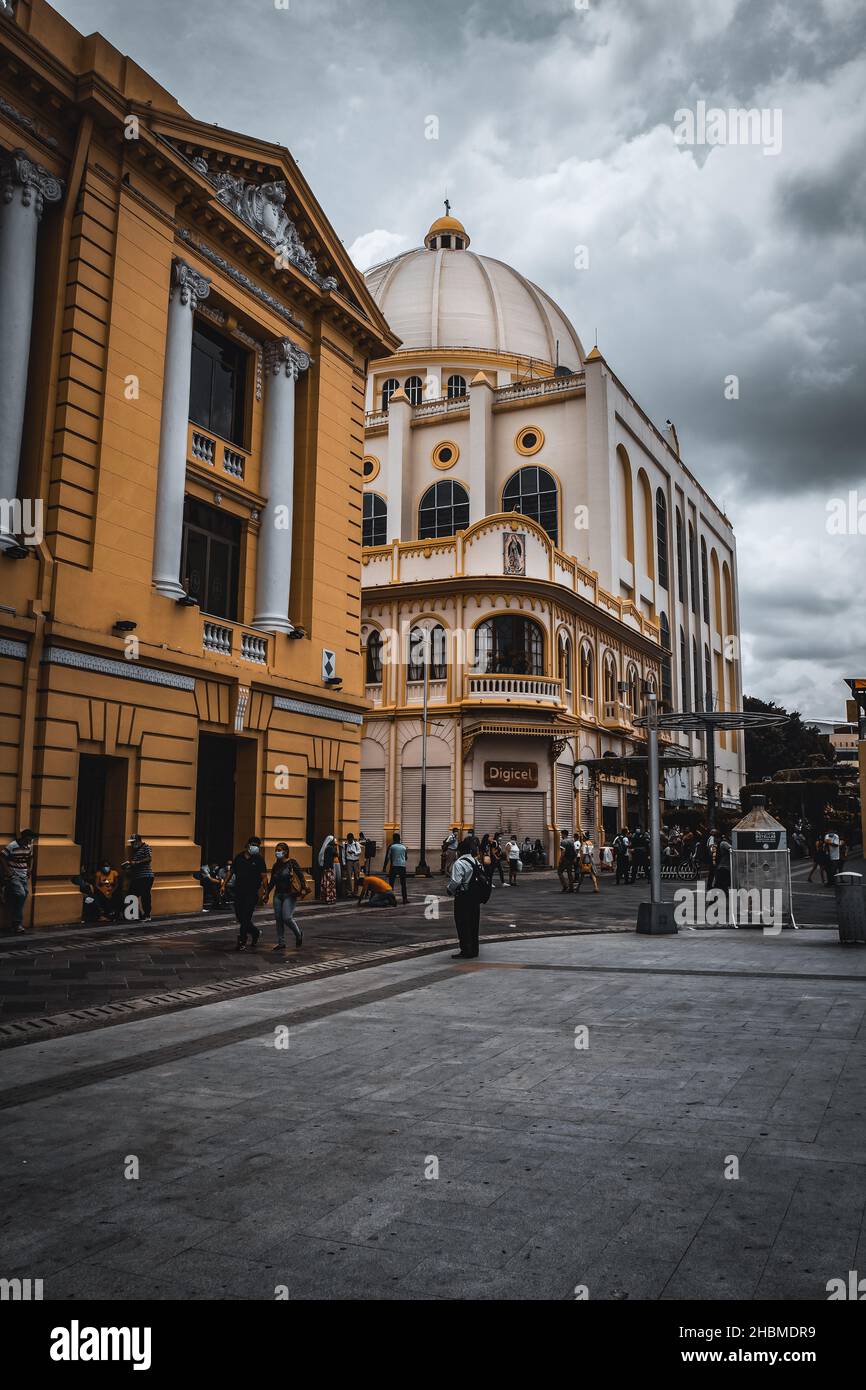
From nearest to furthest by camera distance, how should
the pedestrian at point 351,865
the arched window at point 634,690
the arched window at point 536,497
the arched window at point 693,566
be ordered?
the pedestrian at point 351,865
the arched window at point 634,690
the arched window at point 536,497
the arched window at point 693,566

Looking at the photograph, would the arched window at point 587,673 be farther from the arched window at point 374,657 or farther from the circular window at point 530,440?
the circular window at point 530,440

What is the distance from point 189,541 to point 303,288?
7.08m

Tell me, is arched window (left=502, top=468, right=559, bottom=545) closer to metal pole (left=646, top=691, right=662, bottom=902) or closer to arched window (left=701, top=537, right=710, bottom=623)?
arched window (left=701, top=537, right=710, bottom=623)

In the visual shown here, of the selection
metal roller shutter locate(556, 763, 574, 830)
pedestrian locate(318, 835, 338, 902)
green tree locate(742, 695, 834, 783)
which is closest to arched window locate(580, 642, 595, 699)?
metal roller shutter locate(556, 763, 574, 830)

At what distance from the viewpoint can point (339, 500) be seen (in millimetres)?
24266

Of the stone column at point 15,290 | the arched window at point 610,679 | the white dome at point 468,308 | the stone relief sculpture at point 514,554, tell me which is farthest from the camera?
the white dome at point 468,308

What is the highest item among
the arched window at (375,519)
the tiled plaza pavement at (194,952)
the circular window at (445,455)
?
the circular window at (445,455)

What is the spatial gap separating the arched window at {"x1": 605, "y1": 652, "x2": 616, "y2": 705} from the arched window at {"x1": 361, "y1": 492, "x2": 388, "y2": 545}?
1442cm

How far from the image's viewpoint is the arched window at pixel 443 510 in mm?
51281

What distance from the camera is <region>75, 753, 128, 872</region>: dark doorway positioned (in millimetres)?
17109

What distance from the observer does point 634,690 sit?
160 feet

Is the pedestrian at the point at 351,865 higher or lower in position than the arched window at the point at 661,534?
lower

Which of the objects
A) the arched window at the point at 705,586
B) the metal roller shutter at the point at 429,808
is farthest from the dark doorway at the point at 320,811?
the arched window at the point at 705,586

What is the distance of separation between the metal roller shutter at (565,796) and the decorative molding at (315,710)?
15.7 m
